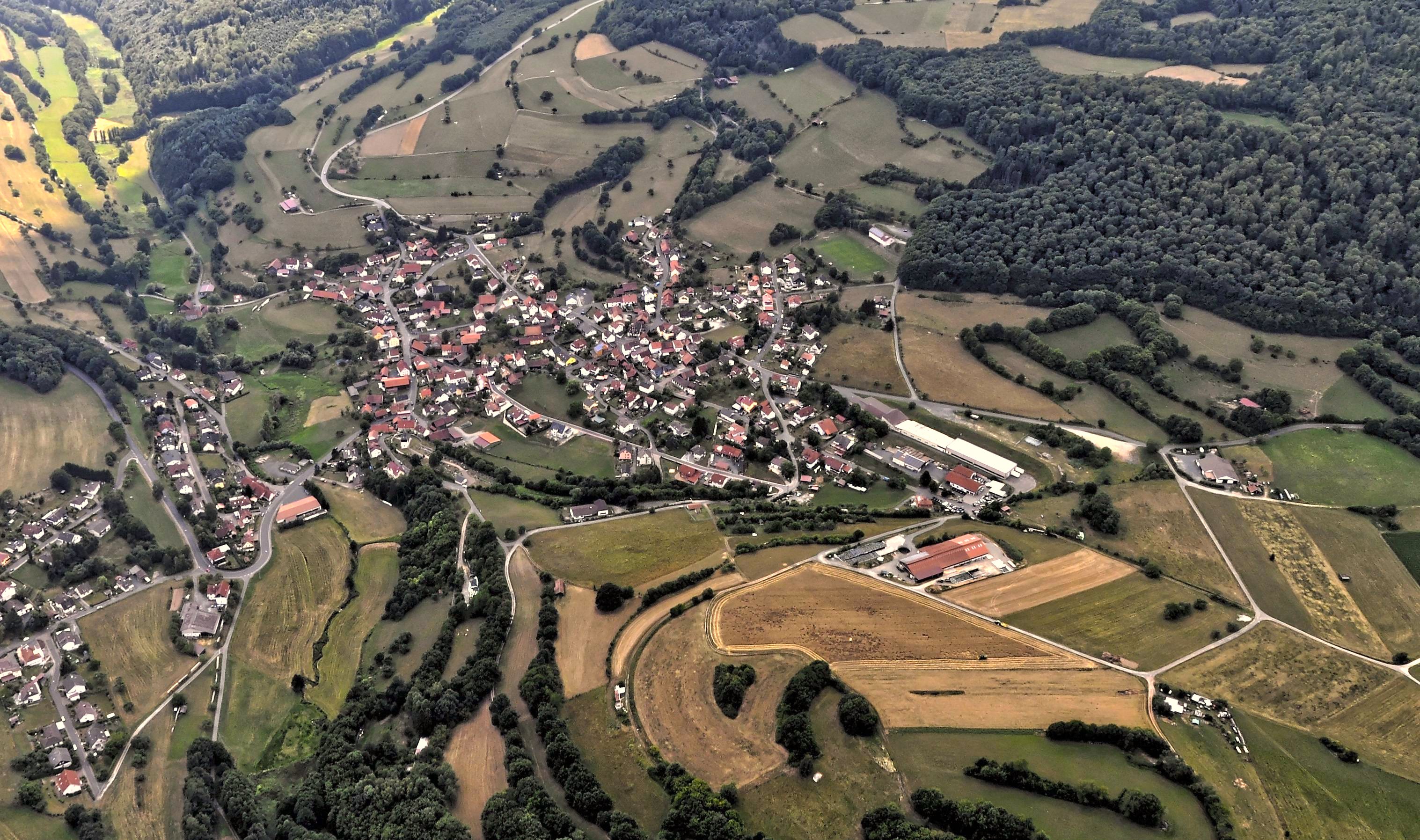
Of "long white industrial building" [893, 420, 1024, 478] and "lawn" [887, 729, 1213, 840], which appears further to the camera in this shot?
"long white industrial building" [893, 420, 1024, 478]

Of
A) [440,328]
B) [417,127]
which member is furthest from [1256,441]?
[417,127]

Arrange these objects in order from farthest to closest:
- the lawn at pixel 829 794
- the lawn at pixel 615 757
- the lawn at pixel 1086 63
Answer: the lawn at pixel 1086 63 → the lawn at pixel 615 757 → the lawn at pixel 829 794

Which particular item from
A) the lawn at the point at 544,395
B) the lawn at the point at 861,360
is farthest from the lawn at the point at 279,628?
the lawn at the point at 861,360

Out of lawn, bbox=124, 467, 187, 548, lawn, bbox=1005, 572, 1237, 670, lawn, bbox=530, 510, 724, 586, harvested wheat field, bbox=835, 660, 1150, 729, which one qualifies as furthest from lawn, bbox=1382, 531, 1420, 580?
lawn, bbox=124, 467, 187, 548

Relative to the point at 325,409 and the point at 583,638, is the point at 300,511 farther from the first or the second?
the point at 583,638

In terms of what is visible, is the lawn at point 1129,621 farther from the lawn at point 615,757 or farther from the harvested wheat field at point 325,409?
the harvested wheat field at point 325,409

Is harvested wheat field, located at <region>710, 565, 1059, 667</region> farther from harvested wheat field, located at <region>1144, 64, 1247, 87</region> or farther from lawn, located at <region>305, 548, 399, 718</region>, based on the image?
harvested wheat field, located at <region>1144, 64, 1247, 87</region>
